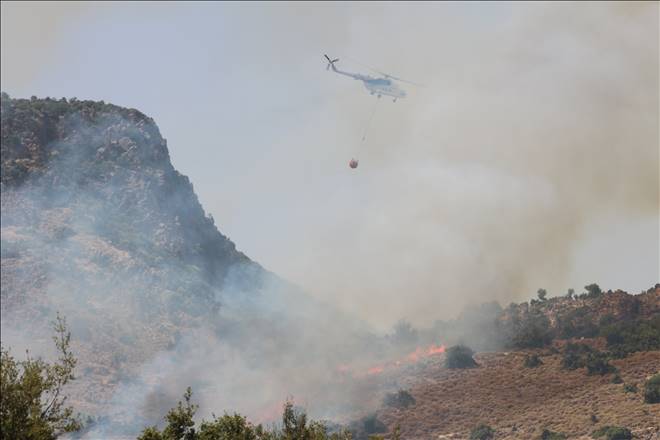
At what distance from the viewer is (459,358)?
146 metres

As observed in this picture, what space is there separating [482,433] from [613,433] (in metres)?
18.3

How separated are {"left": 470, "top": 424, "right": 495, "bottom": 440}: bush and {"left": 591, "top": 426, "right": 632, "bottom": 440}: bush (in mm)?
14193

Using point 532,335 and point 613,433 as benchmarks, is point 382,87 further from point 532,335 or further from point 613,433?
point 532,335

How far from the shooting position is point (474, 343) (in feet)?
527

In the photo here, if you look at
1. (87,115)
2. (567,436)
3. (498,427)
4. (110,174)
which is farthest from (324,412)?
(87,115)

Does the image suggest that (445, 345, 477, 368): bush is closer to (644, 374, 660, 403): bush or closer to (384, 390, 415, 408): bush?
(384, 390, 415, 408): bush

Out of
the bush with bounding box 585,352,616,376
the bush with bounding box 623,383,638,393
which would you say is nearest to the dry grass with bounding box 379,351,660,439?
the bush with bounding box 623,383,638,393

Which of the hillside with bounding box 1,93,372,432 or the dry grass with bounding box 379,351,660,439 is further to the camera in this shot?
the hillside with bounding box 1,93,372,432

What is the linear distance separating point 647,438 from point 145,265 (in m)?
107

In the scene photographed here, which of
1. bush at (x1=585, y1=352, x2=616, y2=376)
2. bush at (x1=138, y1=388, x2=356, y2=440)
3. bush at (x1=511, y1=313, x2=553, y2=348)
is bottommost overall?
bush at (x1=138, y1=388, x2=356, y2=440)

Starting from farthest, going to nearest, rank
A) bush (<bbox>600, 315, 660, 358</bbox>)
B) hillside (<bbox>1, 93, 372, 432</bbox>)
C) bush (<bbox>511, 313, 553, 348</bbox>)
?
1. hillside (<bbox>1, 93, 372, 432</bbox>)
2. bush (<bbox>511, 313, 553, 348</bbox>)
3. bush (<bbox>600, 315, 660, 358</bbox>)

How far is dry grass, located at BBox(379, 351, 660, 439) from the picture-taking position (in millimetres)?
105938

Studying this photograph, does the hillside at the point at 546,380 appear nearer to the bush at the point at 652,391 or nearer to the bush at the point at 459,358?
the bush at the point at 652,391

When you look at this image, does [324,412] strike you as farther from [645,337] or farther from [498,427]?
[645,337]
